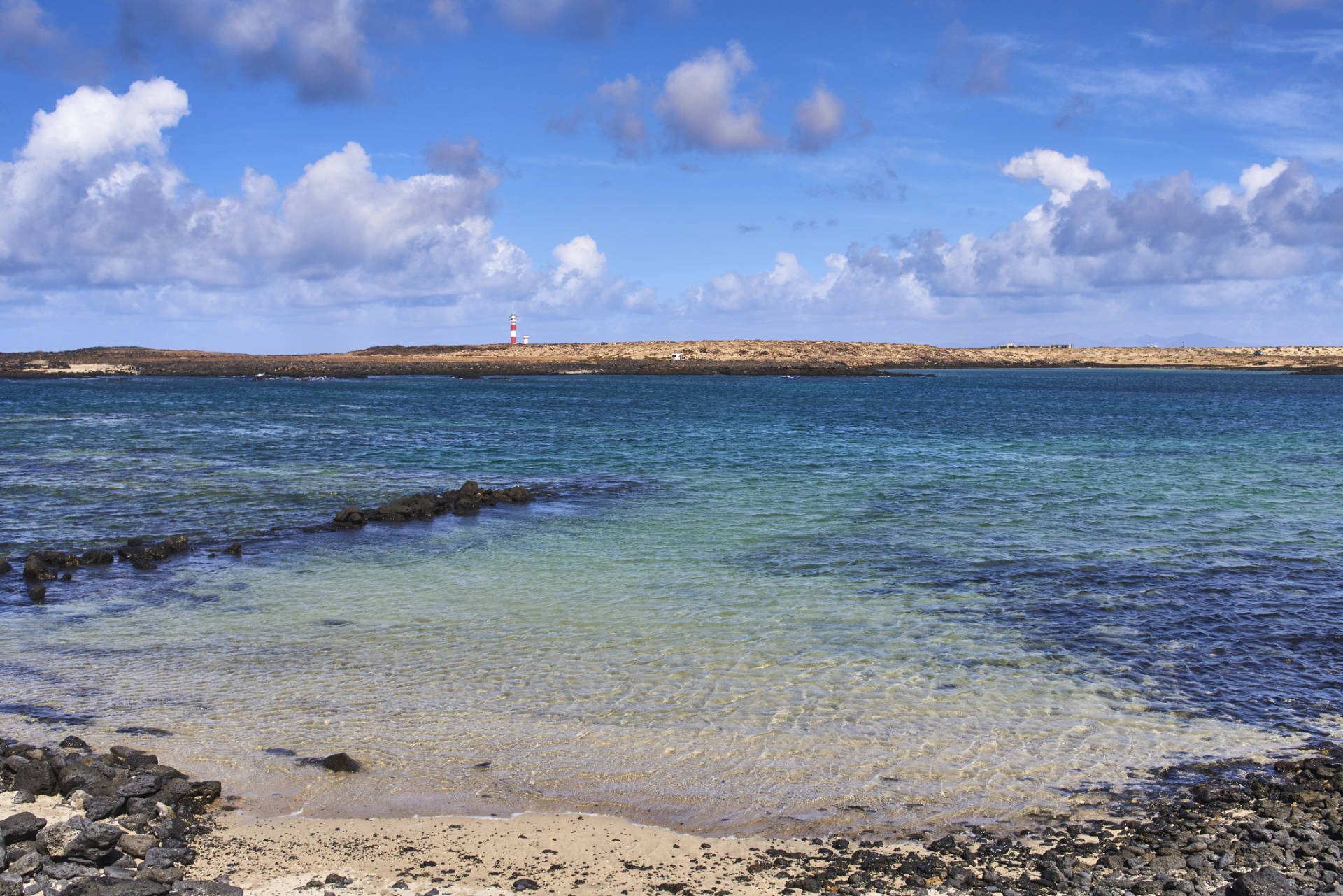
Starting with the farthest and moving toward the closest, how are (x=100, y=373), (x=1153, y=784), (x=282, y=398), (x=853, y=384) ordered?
(x=100, y=373) → (x=853, y=384) → (x=282, y=398) → (x=1153, y=784)

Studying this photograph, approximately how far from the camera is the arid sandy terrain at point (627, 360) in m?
133

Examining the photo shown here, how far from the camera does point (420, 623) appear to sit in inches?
530

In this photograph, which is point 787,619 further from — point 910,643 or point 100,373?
point 100,373

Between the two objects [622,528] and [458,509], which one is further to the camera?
[458,509]

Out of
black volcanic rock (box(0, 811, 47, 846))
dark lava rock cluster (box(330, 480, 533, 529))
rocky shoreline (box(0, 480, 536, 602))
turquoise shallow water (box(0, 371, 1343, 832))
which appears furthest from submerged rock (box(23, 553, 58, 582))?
black volcanic rock (box(0, 811, 47, 846))

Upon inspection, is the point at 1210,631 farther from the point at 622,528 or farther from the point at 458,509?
the point at 458,509

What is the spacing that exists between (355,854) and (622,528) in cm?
1419

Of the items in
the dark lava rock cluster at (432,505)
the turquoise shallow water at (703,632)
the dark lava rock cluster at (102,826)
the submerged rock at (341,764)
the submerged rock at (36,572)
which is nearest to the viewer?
the dark lava rock cluster at (102,826)

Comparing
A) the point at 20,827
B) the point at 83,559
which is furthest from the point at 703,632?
the point at 83,559

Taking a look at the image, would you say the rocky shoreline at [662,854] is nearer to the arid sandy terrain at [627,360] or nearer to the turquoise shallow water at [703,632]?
→ the turquoise shallow water at [703,632]

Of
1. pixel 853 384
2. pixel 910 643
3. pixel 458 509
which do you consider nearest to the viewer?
pixel 910 643

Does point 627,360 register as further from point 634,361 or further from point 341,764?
point 341,764

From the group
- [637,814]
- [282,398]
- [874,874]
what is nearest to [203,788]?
[637,814]

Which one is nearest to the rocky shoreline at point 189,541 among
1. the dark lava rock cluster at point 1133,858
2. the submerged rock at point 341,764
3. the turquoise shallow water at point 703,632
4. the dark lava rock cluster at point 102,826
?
the turquoise shallow water at point 703,632
